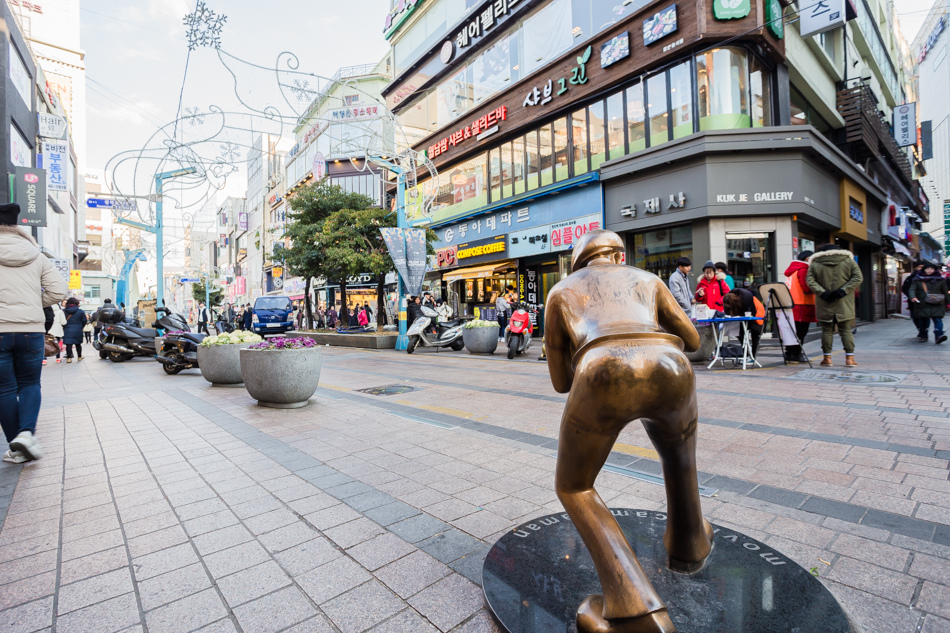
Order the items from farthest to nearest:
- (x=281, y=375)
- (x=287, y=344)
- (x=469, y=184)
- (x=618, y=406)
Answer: (x=469, y=184) < (x=287, y=344) < (x=281, y=375) < (x=618, y=406)

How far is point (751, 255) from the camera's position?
520 inches

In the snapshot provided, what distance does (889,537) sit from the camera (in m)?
2.30

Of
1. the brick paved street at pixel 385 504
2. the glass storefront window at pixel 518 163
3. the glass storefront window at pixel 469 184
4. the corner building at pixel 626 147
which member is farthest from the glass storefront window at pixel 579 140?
the brick paved street at pixel 385 504

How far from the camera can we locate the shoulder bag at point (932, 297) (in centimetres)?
1094

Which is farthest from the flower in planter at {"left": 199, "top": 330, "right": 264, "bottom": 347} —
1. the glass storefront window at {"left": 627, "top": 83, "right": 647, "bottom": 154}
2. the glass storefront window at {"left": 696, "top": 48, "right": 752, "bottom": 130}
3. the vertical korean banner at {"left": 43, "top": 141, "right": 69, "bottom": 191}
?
the vertical korean banner at {"left": 43, "top": 141, "right": 69, "bottom": 191}

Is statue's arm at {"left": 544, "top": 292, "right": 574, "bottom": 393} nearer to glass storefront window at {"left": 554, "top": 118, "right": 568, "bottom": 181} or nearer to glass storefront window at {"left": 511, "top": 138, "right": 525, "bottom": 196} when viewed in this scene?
glass storefront window at {"left": 554, "top": 118, "right": 568, "bottom": 181}

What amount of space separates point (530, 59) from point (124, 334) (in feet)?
55.1

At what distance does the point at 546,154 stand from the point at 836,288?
12.3 m

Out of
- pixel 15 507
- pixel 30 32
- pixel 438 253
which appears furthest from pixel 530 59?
pixel 30 32

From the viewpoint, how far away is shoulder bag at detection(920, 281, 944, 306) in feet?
35.9

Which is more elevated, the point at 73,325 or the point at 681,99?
the point at 681,99

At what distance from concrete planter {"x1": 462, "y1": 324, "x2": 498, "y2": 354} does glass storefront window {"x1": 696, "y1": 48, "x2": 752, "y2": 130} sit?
27.3 ft

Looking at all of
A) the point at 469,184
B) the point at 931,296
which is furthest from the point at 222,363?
the point at 469,184

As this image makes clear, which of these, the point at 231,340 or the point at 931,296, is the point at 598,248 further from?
the point at 931,296
